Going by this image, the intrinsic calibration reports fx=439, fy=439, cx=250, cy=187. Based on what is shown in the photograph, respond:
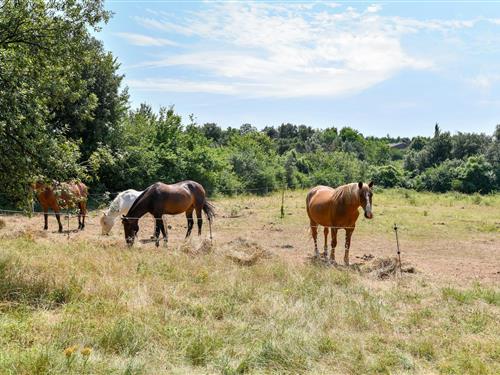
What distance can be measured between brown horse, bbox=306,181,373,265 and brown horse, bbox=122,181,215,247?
3.21m

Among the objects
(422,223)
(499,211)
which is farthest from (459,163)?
(422,223)

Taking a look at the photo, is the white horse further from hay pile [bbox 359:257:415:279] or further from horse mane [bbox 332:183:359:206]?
hay pile [bbox 359:257:415:279]

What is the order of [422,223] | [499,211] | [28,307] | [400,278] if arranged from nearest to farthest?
[28,307]
[400,278]
[422,223]
[499,211]

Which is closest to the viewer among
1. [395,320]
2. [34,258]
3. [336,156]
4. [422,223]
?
[395,320]

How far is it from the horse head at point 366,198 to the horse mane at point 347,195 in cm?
15

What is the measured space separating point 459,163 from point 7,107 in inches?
1474

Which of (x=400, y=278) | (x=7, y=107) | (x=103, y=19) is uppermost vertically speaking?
(x=103, y=19)

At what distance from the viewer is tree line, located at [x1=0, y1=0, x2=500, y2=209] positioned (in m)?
6.50

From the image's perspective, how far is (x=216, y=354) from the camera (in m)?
4.26

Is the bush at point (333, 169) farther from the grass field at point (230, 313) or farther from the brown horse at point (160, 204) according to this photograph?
the grass field at point (230, 313)

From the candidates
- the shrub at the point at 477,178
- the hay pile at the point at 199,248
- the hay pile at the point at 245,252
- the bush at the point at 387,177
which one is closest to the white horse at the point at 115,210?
the hay pile at the point at 199,248

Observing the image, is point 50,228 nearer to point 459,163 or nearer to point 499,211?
point 499,211

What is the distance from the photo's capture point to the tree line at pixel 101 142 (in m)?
6.50

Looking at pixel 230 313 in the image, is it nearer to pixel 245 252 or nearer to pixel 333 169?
pixel 245 252
